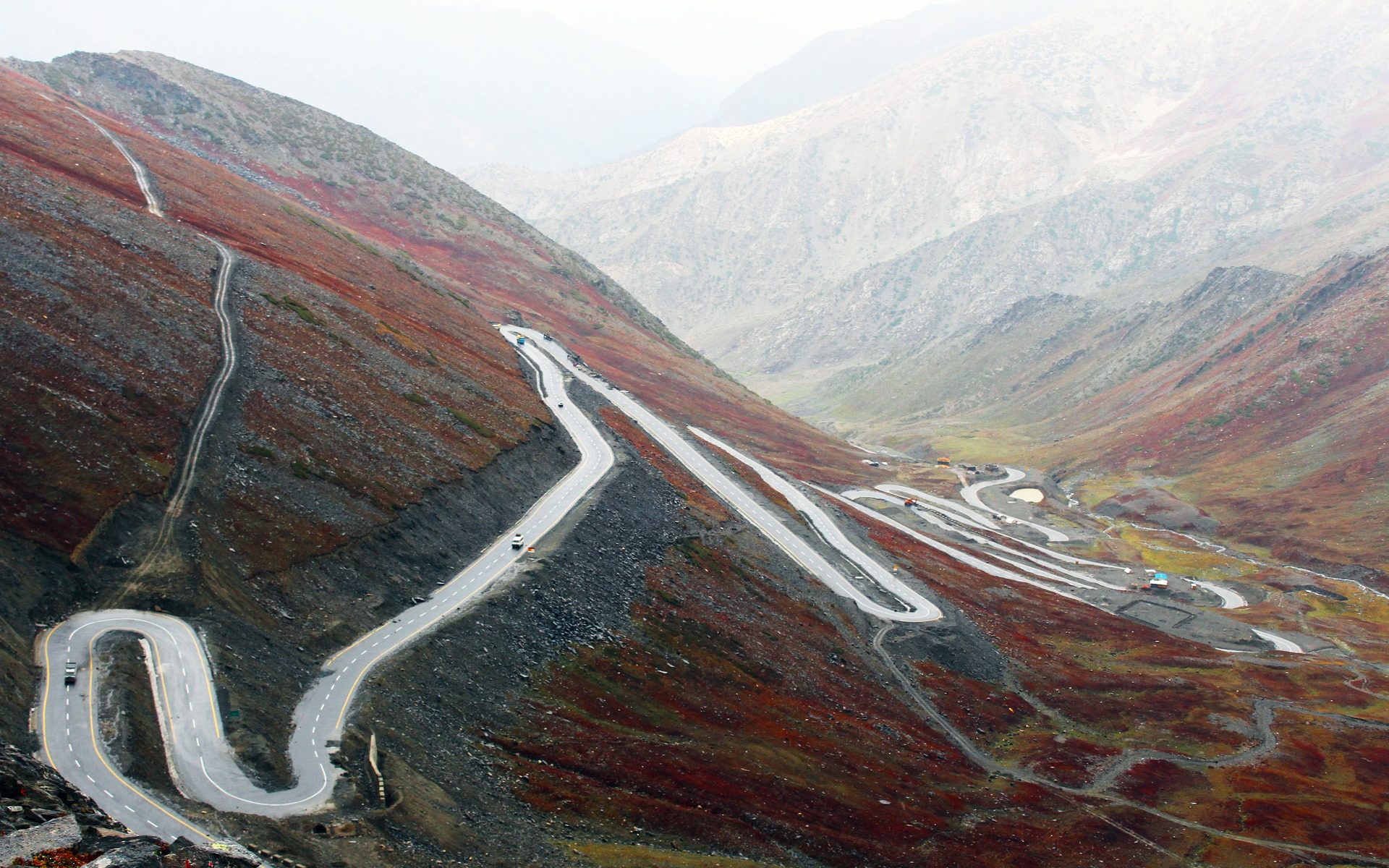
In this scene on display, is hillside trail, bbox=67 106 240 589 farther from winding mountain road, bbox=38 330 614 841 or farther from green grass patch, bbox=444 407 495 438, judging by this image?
green grass patch, bbox=444 407 495 438

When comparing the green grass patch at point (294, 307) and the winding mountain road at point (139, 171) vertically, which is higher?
the winding mountain road at point (139, 171)

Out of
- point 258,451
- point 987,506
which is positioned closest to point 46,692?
point 258,451

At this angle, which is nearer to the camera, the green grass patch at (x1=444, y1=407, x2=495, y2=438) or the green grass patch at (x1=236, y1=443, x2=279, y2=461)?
the green grass patch at (x1=236, y1=443, x2=279, y2=461)

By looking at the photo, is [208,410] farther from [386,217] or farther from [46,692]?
[386,217]

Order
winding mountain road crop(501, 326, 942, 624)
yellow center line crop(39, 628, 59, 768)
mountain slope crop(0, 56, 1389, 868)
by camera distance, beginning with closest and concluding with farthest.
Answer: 1. yellow center line crop(39, 628, 59, 768)
2. mountain slope crop(0, 56, 1389, 868)
3. winding mountain road crop(501, 326, 942, 624)

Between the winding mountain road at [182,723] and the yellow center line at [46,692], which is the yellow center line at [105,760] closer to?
the winding mountain road at [182,723]

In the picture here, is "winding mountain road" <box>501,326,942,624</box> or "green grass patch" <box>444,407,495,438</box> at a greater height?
"green grass patch" <box>444,407,495,438</box>

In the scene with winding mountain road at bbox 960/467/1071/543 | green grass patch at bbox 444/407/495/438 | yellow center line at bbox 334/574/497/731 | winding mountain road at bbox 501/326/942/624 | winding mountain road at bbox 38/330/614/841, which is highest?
green grass patch at bbox 444/407/495/438

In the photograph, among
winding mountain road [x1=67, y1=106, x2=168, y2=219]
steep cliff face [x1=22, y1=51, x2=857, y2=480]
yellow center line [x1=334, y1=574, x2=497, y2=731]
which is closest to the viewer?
yellow center line [x1=334, y1=574, x2=497, y2=731]

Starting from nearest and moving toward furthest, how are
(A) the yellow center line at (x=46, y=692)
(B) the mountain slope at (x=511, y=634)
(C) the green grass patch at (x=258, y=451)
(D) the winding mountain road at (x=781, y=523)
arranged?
(A) the yellow center line at (x=46, y=692) < (B) the mountain slope at (x=511, y=634) < (C) the green grass patch at (x=258, y=451) < (D) the winding mountain road at (x=781, y=523)

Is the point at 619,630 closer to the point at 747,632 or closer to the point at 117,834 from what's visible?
the point at 747,632

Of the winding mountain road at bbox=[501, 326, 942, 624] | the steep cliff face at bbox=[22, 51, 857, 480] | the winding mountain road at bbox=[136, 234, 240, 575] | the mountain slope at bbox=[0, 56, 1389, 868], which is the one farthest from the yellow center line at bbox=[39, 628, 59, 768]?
the steep cliff face at bbox=[22, 51, 857, 480]

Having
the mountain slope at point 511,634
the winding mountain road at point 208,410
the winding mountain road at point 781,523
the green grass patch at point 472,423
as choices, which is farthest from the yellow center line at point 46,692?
the winding mountain road at point 781,523

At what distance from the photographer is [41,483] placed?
47875mm
